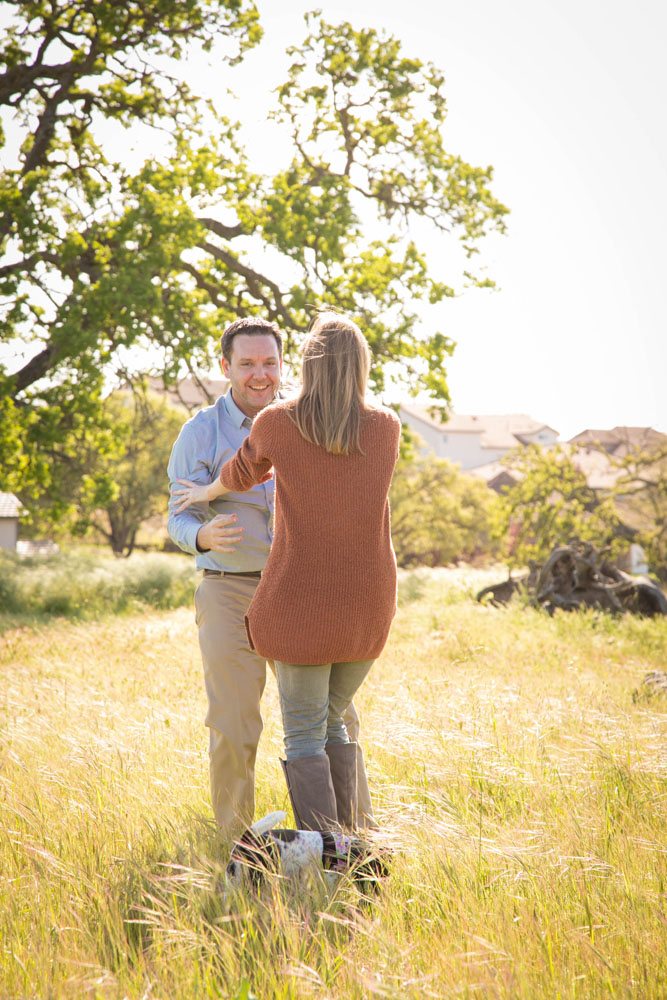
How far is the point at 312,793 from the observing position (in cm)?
273

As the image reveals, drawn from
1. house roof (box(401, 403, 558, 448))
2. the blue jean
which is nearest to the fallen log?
the blue jean

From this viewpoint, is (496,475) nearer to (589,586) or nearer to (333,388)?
(589,586)

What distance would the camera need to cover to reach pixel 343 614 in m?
2.69

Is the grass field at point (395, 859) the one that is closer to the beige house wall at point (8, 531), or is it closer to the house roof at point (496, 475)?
the beige house wall at point (8, 531)

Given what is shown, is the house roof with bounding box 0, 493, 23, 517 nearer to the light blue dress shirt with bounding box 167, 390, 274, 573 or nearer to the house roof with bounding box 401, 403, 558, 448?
the light blue dress shirt with bounding box 167, 390, 274, 573

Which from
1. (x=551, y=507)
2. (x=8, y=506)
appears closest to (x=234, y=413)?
(x=551, y=507)

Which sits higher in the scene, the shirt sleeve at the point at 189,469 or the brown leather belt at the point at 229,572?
the shirt sleeve at the point at 189,469

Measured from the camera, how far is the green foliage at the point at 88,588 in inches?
545

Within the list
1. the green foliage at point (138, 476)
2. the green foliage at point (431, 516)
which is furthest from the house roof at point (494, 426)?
the green foliage at point (138, 476)

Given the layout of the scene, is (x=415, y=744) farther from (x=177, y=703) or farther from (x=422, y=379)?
(x=422, y=379)

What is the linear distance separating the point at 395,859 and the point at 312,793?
0.34 metres

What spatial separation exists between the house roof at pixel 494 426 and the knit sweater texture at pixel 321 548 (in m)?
78.1

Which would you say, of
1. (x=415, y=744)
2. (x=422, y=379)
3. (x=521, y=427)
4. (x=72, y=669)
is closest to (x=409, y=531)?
(x=422, y=379)

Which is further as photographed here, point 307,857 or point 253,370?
point 253,370
